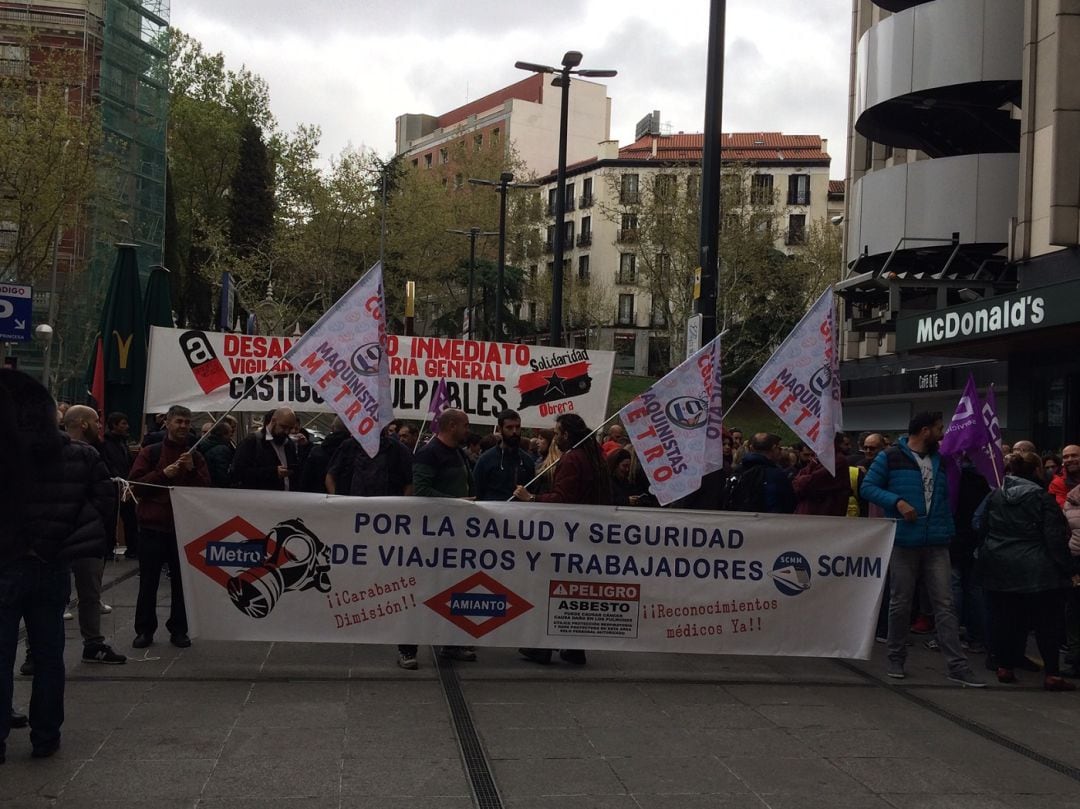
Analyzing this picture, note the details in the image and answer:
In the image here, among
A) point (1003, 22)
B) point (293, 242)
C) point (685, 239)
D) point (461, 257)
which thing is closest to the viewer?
point (1003, 22)

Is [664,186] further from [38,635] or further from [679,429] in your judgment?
[38,635]

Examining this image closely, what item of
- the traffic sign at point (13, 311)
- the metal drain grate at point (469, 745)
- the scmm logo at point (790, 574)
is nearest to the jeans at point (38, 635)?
the metal drain grate at point (469, 745)

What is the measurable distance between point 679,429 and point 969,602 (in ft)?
10.5

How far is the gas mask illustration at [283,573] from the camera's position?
8789mm

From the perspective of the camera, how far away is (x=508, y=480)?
9.96m

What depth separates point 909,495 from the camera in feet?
30.4

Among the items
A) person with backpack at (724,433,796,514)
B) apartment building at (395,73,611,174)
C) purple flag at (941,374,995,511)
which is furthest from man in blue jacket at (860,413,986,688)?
apartment building at (395,73,611,174)

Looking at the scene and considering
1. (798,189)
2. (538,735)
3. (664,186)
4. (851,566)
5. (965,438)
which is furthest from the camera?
(798,189)

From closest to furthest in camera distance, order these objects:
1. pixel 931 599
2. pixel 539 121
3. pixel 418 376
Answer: pixel 931 599
pixel 418 376
pixel 539 121

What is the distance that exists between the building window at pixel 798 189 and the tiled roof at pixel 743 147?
1.27 metres

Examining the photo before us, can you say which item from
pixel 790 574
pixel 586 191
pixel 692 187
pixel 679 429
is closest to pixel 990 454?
pixel 790 574

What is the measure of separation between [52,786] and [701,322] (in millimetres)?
7963

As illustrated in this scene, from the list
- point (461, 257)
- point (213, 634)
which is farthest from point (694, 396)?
point (461, 257)

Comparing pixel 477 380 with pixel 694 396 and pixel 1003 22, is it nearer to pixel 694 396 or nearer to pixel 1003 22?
pixel 694 396
